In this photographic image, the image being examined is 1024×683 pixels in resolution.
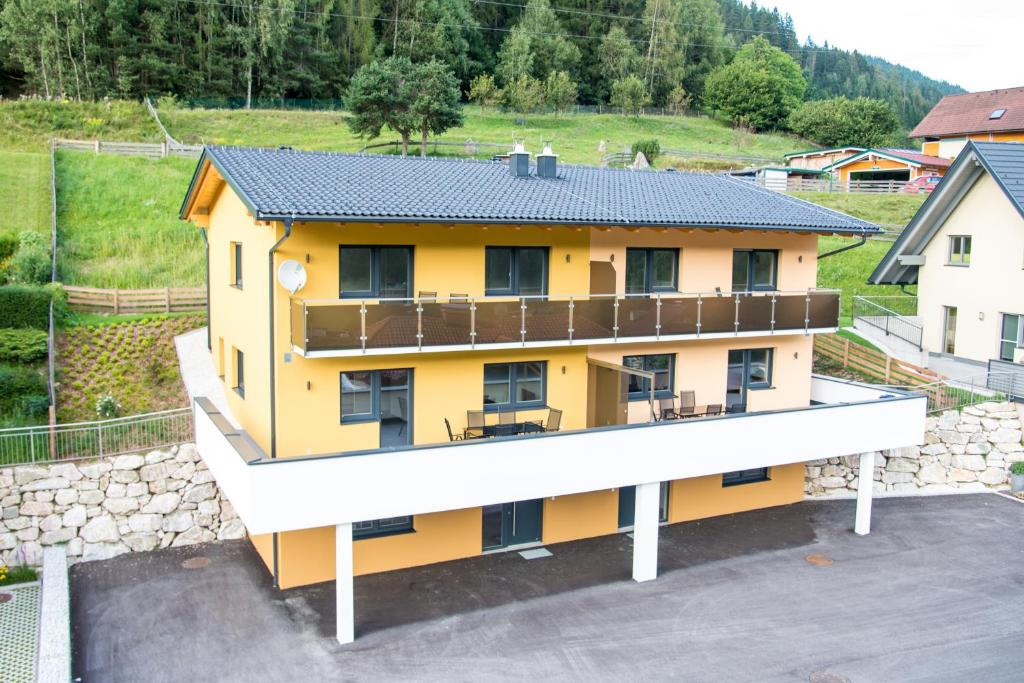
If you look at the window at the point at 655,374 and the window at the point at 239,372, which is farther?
the window at the point at 655,374

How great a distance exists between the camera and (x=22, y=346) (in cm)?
2047

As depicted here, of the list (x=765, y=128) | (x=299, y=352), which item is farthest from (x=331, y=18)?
(x=299, y=352)

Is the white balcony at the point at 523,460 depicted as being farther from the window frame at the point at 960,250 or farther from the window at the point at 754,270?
the window frame at the point at 960,250

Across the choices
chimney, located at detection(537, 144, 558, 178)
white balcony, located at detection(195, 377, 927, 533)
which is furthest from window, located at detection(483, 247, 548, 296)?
white balcony, located at detection(195, 377, 927, 533)

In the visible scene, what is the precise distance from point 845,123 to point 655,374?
72.9 metres

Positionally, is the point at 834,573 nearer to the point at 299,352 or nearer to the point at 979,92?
the point at 299,352

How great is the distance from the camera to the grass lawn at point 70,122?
1829 inches

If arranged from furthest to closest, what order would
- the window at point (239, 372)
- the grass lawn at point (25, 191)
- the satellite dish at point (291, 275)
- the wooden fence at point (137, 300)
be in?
the grass lawn at point (25, 191)
the wooden fence at point (137, 300)
the window at point (239, 372)
the satellite dish at point (291, 275)

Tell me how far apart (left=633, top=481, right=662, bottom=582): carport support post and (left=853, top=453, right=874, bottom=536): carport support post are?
554 cm

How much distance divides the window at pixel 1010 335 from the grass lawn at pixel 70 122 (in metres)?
43.5

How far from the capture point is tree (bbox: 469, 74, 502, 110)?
2842 inches

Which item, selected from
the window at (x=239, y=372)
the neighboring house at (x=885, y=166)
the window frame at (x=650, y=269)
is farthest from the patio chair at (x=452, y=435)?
the neighboring house at (x=885, y=166)

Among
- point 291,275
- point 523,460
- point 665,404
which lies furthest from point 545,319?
point 291,275

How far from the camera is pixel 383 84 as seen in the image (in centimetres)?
4828
